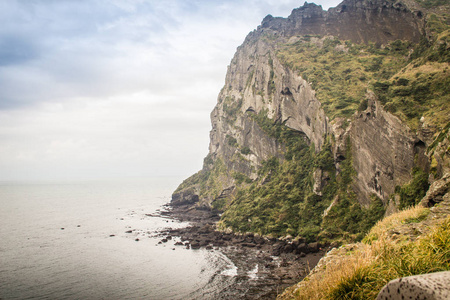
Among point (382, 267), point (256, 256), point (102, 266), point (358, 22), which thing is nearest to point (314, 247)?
point (256, 256)

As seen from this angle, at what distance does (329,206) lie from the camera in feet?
139

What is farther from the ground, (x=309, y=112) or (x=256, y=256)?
(x=309, y=112)

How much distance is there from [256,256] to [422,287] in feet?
120

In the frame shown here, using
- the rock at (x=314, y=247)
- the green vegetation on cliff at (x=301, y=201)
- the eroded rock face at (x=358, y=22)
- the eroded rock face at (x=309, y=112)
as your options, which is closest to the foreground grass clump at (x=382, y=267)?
the eroded rock face at (x=309, y=112)

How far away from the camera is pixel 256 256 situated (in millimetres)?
37125

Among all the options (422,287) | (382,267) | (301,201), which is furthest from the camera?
(301,201)

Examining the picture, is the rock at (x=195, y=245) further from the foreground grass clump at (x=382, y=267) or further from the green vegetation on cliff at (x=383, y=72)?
the foreground grass clump at (x=382, y=267)

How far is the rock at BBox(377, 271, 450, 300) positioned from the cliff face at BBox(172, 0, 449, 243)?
22135 millimetres

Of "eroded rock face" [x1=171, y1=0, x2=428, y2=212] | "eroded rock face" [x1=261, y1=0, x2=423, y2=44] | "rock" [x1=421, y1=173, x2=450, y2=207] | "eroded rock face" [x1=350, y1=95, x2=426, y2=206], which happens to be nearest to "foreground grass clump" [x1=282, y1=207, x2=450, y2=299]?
"rock" [x1=421, y1=173, x2=450, y2=207]

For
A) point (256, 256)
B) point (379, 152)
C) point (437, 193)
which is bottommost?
point (256, 256)

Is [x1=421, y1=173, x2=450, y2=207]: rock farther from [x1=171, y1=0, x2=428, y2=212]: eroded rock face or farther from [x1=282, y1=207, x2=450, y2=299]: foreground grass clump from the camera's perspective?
[x1=171, y1=0, x2=428, y2=212]: eroded rock face

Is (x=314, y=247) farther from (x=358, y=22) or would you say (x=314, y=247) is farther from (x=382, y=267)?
(x=358, y=22)

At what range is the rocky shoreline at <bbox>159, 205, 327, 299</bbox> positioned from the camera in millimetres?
26755

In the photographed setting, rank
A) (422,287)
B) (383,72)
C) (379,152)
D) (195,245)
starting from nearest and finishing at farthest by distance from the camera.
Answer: (422,287)
(379,152)
(195,245)
(383,72)
